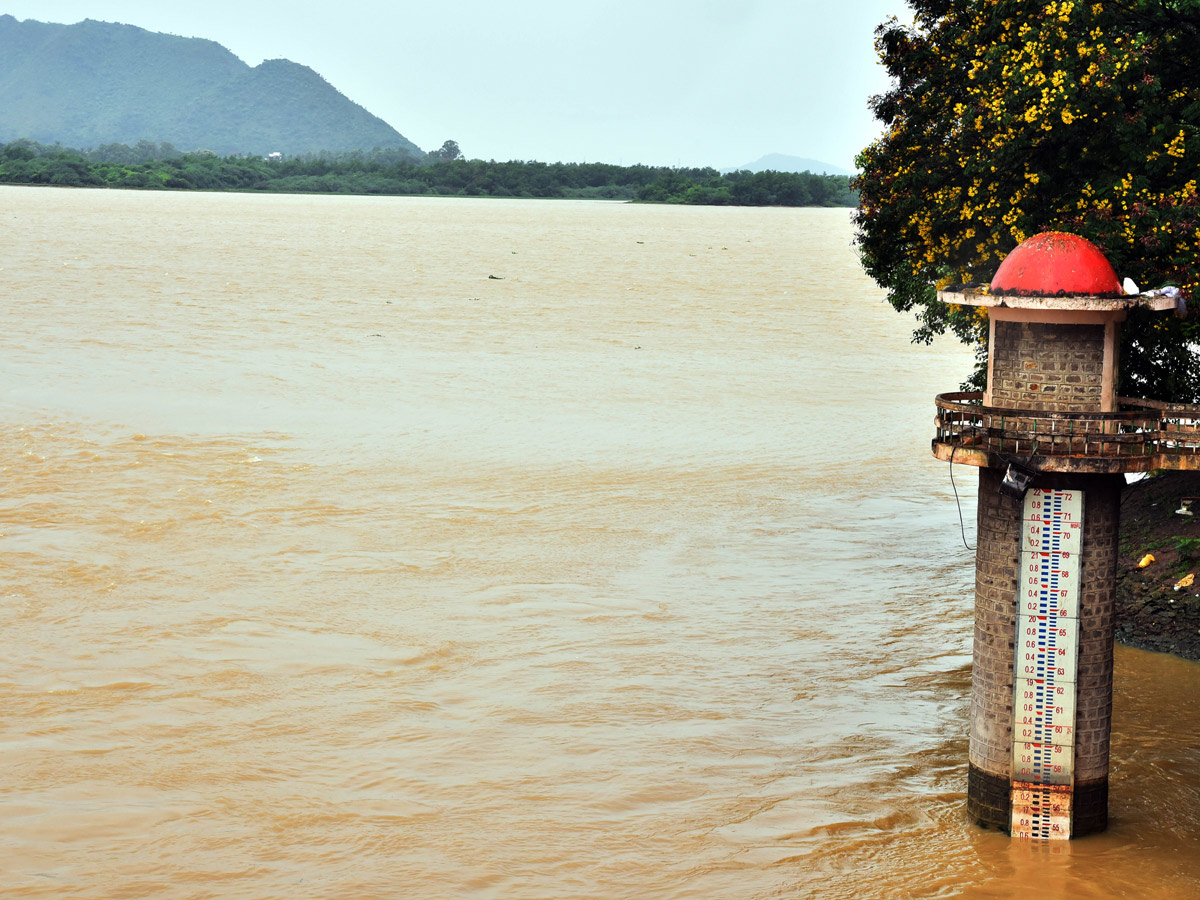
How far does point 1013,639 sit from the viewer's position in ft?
38.3

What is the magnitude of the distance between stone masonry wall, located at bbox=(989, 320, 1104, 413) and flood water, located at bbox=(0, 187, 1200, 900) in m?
3.83

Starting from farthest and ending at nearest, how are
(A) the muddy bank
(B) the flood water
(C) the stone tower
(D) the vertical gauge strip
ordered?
(A) the muddy bank, (B) the flood water, (D) the vertical gauge strip, (C) the stone tower

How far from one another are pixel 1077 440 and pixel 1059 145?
569 cm

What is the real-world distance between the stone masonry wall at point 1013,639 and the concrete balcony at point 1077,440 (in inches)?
12.8

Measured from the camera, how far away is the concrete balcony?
1109cm

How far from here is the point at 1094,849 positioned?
38.7ft

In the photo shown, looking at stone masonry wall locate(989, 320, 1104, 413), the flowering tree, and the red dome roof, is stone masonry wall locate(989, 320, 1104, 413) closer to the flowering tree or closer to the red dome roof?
the red dome roof

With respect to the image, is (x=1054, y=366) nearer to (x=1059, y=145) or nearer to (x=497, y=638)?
(x=1059, y=145)

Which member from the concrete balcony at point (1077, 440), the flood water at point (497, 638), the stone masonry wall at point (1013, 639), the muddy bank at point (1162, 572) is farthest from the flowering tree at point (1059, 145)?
the flood water at point (497, 638)

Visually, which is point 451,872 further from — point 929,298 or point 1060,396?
point 929,298

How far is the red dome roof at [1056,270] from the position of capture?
37.1 feet

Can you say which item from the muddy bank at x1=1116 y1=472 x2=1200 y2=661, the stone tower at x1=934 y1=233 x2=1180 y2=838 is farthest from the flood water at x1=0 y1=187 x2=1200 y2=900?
the stone tower at x1=934 y1=233 x2=1180 y2=838

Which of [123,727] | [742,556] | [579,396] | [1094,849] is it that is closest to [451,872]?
[123,727]

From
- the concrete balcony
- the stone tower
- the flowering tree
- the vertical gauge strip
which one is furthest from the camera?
the flowering tree
